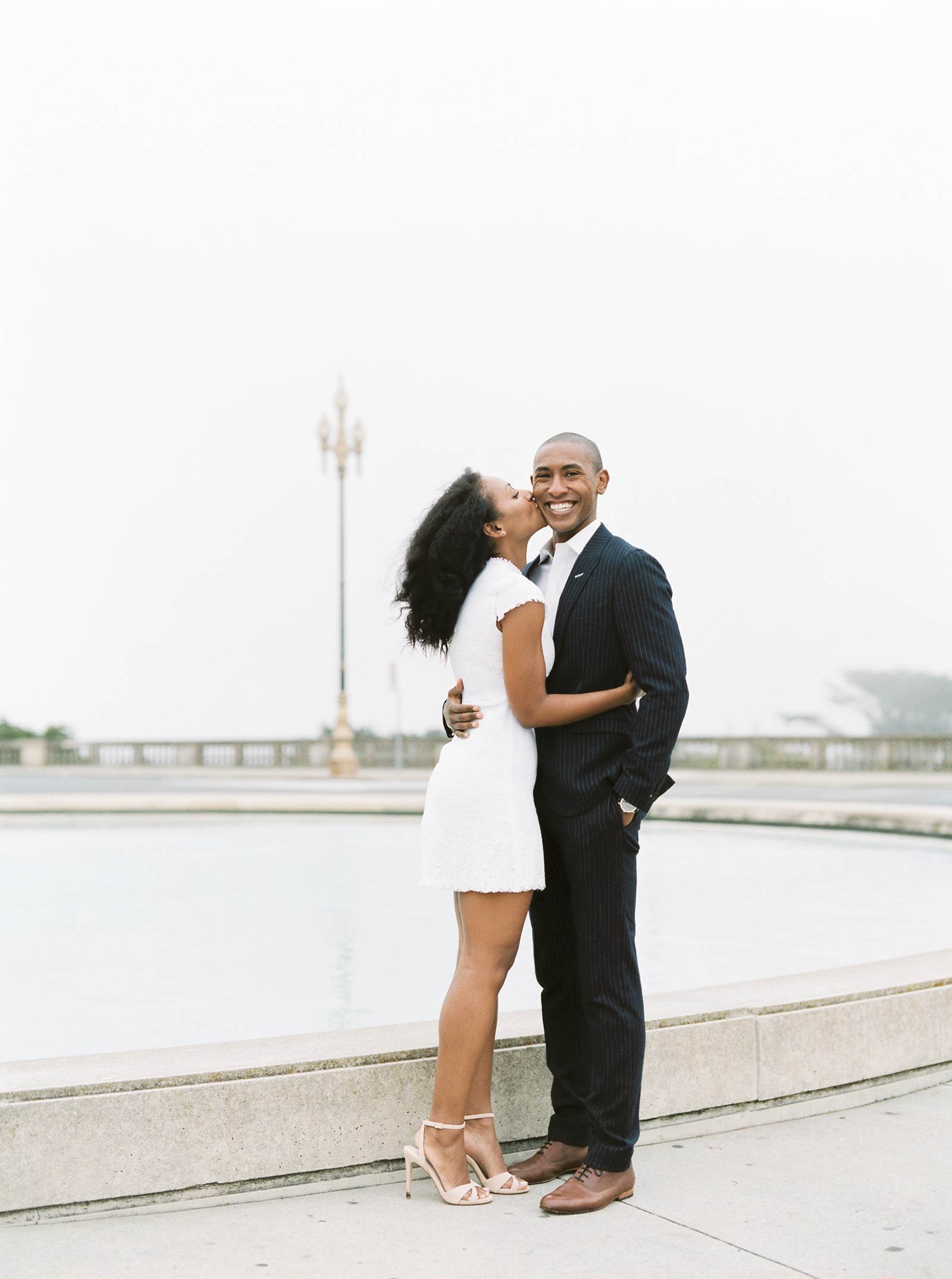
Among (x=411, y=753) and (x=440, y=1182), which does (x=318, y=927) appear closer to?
(x=440, y=1182)

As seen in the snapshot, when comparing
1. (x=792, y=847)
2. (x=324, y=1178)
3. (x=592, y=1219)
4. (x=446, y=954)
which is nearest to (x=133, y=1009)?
(x=446, y=954)

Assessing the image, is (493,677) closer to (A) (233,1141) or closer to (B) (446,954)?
(A) (233,1141)

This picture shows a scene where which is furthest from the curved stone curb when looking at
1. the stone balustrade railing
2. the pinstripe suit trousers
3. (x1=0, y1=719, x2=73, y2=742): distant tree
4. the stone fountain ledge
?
(x1=0, y1=719, x2=73, y2=742): distant tree

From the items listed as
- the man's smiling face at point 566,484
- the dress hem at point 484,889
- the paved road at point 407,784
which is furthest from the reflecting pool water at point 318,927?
the paved road at point 407,784

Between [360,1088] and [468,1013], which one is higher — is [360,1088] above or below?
below

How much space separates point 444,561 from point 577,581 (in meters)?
0.39

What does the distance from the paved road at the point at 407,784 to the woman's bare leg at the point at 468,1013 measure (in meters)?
17.4

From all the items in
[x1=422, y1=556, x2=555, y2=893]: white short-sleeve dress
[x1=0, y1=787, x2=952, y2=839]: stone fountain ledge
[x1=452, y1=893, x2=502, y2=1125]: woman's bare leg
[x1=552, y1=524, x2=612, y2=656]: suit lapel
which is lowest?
[x1=0, y1=787, x2=952, y2=839]: stone fountain ledge

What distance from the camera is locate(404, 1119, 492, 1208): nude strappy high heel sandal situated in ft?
11.4

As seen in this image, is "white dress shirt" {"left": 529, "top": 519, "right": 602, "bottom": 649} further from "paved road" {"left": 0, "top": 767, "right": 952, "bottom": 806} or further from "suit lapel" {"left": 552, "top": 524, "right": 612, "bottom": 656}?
"paved road" {"left": 0, "top": 767, "right": 952, "bottom": 806}

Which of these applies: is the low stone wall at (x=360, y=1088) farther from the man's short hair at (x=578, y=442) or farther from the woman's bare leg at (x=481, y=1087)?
the man's short hair at (x=578, y=442)

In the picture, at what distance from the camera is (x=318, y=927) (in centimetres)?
788

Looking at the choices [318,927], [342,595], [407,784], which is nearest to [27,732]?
[342,595]

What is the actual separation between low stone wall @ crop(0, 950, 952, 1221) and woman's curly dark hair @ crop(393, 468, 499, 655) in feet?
3.83
